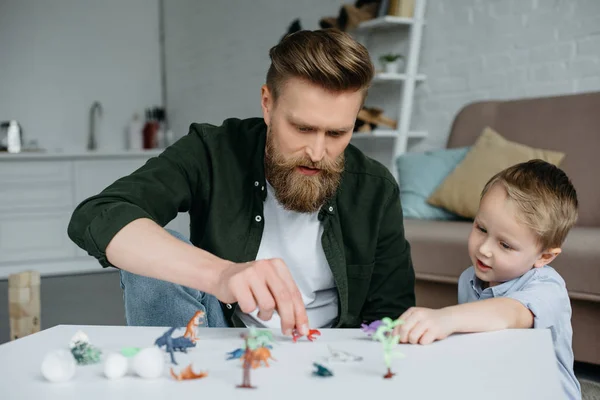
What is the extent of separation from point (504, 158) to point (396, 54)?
133 cm

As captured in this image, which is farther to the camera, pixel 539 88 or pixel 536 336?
pixel 539 88

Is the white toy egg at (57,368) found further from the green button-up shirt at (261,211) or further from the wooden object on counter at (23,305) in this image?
the wooden object on counter at (23,305)

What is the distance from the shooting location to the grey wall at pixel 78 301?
11.1 ft

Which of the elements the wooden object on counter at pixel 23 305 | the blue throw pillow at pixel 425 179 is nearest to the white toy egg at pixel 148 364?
the wooden object on counter at pixel 23 305

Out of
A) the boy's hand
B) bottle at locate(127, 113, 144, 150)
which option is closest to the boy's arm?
the boy's hand

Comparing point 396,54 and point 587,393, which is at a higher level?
point 396,54

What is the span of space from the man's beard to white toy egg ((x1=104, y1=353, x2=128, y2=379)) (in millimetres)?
721

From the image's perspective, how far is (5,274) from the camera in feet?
15.9

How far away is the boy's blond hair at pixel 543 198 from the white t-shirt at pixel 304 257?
44 cm

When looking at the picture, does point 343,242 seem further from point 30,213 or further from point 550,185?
point 30,213

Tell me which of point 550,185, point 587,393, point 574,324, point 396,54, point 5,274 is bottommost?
point 5,274

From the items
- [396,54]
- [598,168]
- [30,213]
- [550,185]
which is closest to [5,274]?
[30,213]

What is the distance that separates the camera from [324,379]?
83cm

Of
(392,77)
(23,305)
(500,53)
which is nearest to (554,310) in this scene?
(23,305)
